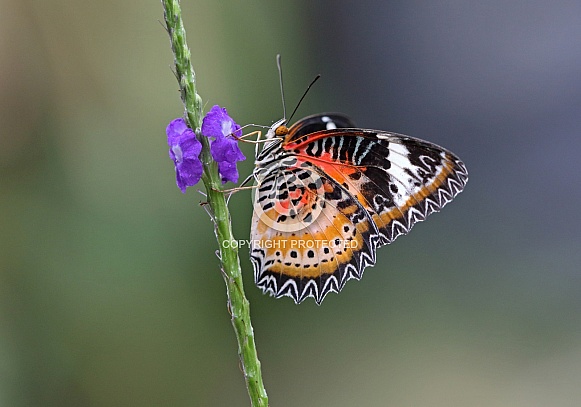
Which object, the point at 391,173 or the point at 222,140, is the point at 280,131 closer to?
the point at 391,173

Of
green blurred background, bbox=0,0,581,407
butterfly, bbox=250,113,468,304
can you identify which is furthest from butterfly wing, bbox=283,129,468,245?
green blurred background, bbox=0,0,581,407

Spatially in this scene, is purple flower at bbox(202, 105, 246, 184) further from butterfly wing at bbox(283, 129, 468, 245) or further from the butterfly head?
butterfly wing at bbox(283, 129, 468, 245)

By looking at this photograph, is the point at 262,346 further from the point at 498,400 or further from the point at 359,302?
the point at 498,400

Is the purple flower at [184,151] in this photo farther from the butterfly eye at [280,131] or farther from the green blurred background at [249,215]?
the green blurred background at [249,215]

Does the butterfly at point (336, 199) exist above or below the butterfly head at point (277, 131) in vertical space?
below

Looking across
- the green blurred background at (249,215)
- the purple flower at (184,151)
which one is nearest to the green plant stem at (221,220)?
the purple flower at (184,151)

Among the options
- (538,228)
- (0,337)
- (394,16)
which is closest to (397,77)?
(394,16)
